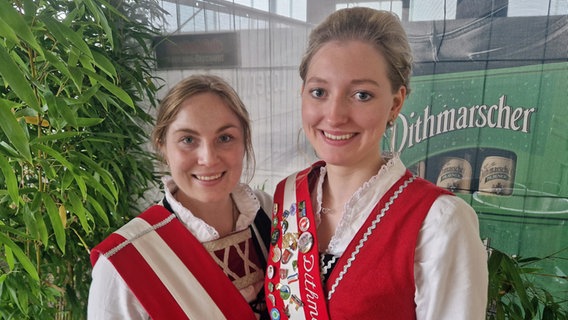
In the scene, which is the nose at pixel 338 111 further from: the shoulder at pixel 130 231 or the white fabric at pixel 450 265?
the shoulder at pixel 130 231

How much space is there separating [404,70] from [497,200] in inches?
45.7

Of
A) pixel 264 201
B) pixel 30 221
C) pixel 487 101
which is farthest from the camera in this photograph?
pixel 487 101

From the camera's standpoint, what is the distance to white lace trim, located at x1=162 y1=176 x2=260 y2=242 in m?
0.97

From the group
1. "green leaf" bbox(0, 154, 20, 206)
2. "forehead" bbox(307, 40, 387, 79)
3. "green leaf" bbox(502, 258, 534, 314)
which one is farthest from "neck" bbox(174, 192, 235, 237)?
"green leaf" bbox(502, 258, 534, 314)

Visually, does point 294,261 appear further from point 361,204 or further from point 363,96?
point 363,96

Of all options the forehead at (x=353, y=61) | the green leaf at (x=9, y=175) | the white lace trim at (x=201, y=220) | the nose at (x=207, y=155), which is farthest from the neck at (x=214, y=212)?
the forehead at (x=353, y=61)

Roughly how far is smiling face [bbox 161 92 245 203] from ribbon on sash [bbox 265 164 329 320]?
0.54 feet

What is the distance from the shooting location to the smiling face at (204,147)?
3.05ft

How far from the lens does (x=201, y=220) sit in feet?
3.19

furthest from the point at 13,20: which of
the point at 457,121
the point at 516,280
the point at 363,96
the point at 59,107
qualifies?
the point at 457,121

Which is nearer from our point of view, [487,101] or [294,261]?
[294,261]

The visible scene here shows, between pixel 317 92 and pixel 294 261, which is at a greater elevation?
pixel 317 92

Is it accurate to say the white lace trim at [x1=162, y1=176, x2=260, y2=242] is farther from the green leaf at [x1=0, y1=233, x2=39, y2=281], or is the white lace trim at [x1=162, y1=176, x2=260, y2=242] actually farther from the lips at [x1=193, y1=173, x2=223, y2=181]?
the green leaf at [x1=0, y1=233, x2=39, y2=281]

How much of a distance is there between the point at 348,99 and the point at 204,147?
1.16 feet
